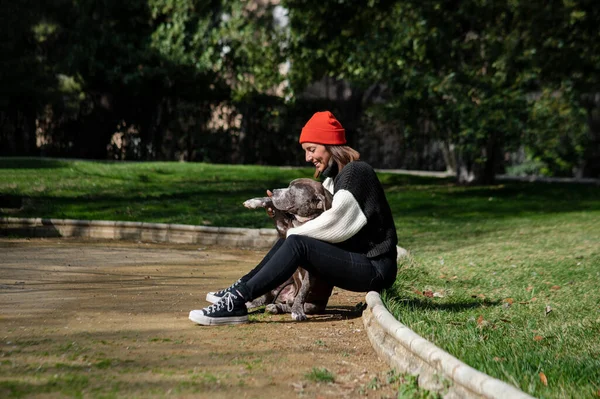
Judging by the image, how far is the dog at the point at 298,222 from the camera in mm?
6430

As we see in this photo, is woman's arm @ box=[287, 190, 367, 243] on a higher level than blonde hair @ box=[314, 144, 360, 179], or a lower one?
lower

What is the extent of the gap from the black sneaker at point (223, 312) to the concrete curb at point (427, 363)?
3.15 ft

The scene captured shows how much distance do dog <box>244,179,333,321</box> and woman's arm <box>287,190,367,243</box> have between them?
251 millimetres

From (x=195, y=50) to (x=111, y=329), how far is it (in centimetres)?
1820

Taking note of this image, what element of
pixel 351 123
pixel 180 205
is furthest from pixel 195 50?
pixel 180 205

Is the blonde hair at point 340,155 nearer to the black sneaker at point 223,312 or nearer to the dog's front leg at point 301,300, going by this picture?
the dog's front leg at point 301,300

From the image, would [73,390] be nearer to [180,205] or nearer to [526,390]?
[526,390]

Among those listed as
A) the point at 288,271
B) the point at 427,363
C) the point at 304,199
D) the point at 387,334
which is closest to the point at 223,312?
the point at 288,271

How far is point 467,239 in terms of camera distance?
1270 centimetres

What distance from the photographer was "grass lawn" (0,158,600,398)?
18.0 ft

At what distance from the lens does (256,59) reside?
67.5 feet

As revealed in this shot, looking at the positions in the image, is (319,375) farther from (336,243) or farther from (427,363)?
(336,243)

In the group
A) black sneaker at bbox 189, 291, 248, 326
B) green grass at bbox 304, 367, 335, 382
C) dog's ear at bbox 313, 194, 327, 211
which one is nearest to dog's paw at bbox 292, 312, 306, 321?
black sneaker at bbox 189, 291, 248, 326

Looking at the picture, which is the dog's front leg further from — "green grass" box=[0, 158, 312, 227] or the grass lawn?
"green grass" box=[0, 158, 312, 227]
